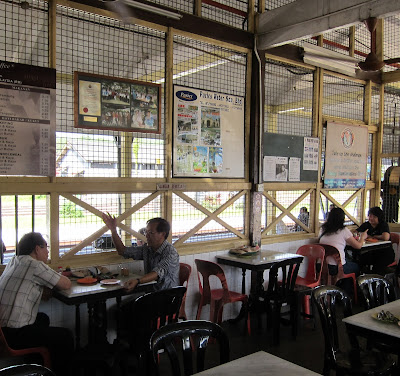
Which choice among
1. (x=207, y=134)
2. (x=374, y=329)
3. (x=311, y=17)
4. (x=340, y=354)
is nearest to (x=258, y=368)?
(x=374, y=329)

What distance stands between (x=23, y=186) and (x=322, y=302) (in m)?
2.75

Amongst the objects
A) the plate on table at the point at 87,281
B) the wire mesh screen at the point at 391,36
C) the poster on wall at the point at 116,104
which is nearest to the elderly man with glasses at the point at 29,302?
the plate on table at the point at 87,281

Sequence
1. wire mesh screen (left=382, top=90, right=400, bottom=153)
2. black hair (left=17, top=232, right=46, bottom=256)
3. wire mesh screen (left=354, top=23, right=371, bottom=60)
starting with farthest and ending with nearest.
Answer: wire mesh screen (left=382, top=90, right=400, bottom=153)
wire mesh screen (left=354, top=23, right=371, bottom=60)
black hair (left=17, top=232, right=46, bottom=256)

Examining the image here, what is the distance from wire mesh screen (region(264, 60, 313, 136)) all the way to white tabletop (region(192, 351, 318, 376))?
4.19m

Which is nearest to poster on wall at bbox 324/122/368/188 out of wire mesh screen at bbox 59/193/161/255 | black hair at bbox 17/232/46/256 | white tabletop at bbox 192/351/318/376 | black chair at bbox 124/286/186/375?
wire mesh screen at bbox 59/193/161/255

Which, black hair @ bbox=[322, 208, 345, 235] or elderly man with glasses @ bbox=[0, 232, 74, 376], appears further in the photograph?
black hair @ bbox=[322, 208, 345, 235]

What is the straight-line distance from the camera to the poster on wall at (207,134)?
5.03 metres

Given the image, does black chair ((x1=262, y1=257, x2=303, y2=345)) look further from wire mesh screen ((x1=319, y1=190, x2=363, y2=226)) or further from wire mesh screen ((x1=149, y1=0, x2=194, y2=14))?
wire mesh screen ((x1=149, y1=0, x2=194, y2=14))

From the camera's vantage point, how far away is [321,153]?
22.1 ft

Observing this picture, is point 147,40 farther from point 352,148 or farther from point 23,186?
point 352,148

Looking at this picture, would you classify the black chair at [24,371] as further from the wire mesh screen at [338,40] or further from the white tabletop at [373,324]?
the wire mesh screen at [338,40]

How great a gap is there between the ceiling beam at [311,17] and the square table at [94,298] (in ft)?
11.0

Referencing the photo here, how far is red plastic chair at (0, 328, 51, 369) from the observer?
3100 millimetres

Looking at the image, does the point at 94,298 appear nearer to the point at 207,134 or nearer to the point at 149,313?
the point at 149,313
